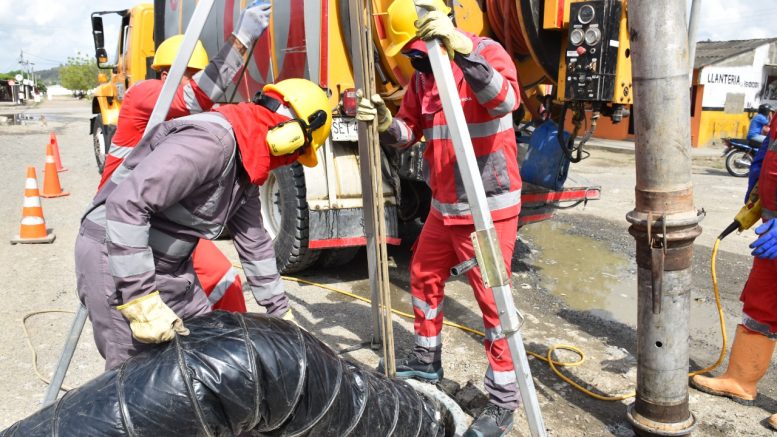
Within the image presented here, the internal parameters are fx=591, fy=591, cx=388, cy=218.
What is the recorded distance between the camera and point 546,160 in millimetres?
4574

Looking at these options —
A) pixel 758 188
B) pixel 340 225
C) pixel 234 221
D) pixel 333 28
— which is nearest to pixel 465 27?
pixel 333 28

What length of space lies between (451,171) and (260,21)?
1102 millimetres

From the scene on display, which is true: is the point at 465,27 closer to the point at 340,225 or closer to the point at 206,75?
the point at 340,225

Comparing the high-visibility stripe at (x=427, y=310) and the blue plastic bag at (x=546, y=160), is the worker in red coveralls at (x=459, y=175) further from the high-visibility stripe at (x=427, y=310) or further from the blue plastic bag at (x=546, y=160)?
the blue plastic bag at (x=546, y=160)

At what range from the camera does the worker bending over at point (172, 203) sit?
6.01ft

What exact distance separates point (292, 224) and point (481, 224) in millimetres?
2834

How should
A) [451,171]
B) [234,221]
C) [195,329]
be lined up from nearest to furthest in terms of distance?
[195,329], [234,221], [451,171]

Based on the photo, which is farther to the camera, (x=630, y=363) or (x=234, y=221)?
(x=630, y=363)

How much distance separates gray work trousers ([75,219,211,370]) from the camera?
2.10 m

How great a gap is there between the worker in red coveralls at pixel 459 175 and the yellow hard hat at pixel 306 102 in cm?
42

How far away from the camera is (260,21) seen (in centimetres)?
259

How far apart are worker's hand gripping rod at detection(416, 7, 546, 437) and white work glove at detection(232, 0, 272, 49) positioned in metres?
0.78

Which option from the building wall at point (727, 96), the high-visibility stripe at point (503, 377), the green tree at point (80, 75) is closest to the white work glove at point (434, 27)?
the high-visibility stripe at point (503, 377)

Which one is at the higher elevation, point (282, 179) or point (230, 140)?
point (230, 140)
